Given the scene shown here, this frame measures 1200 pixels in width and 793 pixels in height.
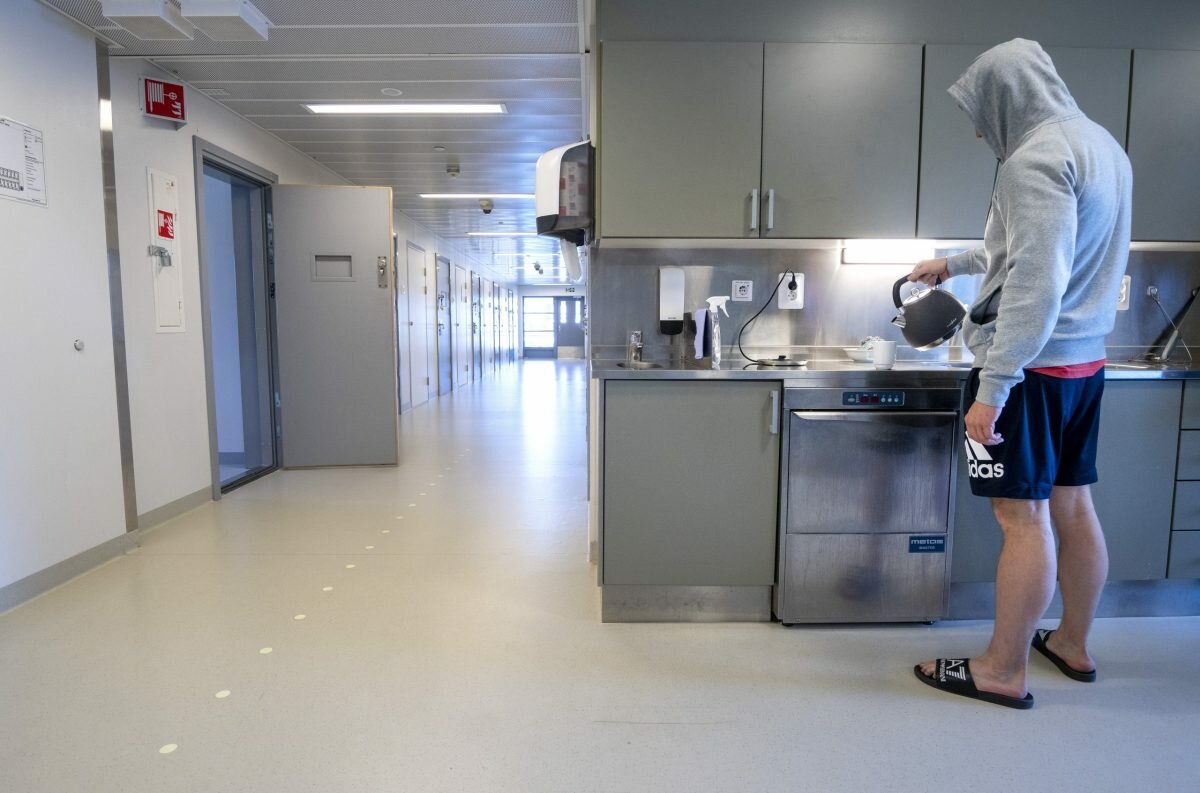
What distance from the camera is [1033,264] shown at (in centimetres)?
160

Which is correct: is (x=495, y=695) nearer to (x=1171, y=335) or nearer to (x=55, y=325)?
(x=55, y=325)

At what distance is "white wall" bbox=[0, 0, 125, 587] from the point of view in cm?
248

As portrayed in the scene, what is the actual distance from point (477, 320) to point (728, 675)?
11329 millimetres

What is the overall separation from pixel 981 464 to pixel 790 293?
3.66 feet

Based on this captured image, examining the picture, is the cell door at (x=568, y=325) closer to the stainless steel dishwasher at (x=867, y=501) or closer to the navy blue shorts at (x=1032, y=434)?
the stainless steel dishwasher at (x=867, y=501)

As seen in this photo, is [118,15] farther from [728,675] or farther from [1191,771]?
[1191,771]

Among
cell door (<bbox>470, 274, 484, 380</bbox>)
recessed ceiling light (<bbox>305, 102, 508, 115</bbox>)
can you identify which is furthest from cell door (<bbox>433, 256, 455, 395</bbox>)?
recessed ceiling light (<bbox>305, 102, 508, 115</bbox>)

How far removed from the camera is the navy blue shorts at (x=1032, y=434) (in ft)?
5.74

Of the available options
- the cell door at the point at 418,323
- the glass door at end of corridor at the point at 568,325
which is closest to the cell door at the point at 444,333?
the cell door at the point at 418,323

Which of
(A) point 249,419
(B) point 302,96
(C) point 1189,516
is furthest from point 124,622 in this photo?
(C) point 1189,516

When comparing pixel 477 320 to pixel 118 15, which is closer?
pixel 118 15

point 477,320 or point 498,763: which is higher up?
point 477,320

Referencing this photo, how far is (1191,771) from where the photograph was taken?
1.55 meters

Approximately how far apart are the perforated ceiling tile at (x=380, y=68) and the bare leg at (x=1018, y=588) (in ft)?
9.73
